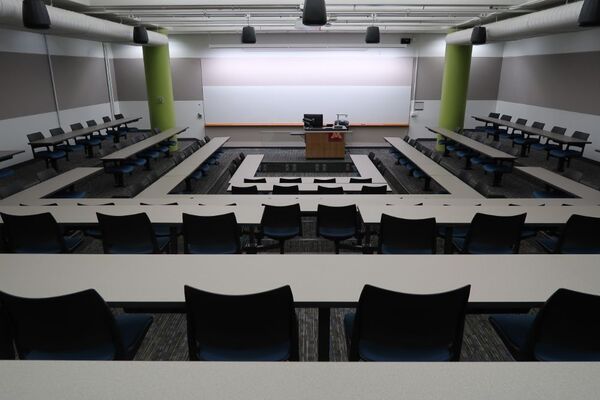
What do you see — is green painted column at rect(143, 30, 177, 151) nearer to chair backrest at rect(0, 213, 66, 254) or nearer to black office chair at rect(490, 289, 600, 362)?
chair backrest at rect(0, 213, 66, 254)

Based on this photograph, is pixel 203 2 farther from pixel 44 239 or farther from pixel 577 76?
pixel 577 76

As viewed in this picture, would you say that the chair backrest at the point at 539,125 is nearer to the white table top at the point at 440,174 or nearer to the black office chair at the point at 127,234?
the white table top at the point at 440,174

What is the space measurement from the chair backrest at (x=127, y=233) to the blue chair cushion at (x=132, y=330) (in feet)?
4.26

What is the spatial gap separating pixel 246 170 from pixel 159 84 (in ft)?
18.7

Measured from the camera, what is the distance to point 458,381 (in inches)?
65.1

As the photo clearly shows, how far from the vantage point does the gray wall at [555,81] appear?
10.4 metres

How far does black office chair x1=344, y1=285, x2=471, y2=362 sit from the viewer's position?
7.14ft

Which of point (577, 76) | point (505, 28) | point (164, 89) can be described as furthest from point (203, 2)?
point (577, 76)

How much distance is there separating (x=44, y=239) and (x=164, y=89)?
9.02 m

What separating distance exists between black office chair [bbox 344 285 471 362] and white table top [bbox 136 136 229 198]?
429 centimetres

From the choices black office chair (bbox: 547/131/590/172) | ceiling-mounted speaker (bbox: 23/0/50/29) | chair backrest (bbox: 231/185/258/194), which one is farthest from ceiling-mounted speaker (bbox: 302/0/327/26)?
black office chair (bbox: 547/131/590/172)

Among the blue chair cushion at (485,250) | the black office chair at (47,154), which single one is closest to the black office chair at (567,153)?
the blue chair cushion at (485,250)

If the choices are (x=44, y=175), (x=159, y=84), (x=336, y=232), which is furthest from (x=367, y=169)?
(x=159, y=84)

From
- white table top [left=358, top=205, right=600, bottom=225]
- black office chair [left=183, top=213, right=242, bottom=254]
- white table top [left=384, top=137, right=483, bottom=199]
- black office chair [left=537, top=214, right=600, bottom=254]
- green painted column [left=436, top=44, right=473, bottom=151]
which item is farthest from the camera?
green painted column [left=436, top=44, right=473, bottom=151]
